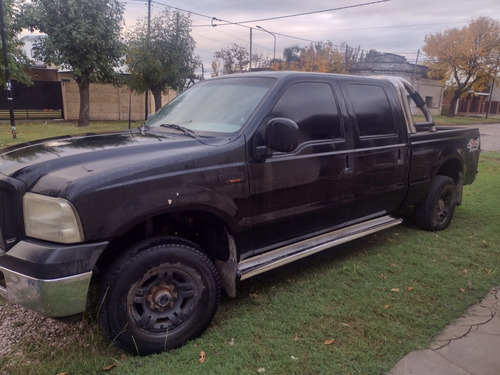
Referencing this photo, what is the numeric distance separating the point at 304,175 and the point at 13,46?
18126 millimetres

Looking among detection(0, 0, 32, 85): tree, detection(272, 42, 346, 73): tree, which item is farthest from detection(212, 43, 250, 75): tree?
detection(0, 0, 32, 85): tree

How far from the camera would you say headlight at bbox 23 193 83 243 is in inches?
91.4

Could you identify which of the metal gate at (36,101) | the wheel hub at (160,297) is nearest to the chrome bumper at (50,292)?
the wheel hub at (160,297)

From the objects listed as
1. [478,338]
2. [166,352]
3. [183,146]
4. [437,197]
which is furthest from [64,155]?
[437,197]

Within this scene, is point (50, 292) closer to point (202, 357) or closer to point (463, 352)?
point (202, 357)

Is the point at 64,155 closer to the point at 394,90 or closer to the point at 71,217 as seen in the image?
the point at 71,217

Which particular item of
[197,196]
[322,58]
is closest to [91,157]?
[197,196]

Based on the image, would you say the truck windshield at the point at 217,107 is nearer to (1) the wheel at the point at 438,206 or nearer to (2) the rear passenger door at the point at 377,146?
(2) the rear passenger door at the point at 377,146

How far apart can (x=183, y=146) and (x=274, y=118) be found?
0.79 metres

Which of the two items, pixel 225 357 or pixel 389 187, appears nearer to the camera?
pixel 225 357

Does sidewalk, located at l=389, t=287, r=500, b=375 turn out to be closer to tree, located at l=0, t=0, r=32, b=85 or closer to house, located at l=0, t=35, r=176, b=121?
tree, located at l=0, t=0, r=32, b=85

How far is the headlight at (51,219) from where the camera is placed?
7.61ft

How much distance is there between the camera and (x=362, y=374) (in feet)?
8.54

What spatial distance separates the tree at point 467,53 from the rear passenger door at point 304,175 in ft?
140
